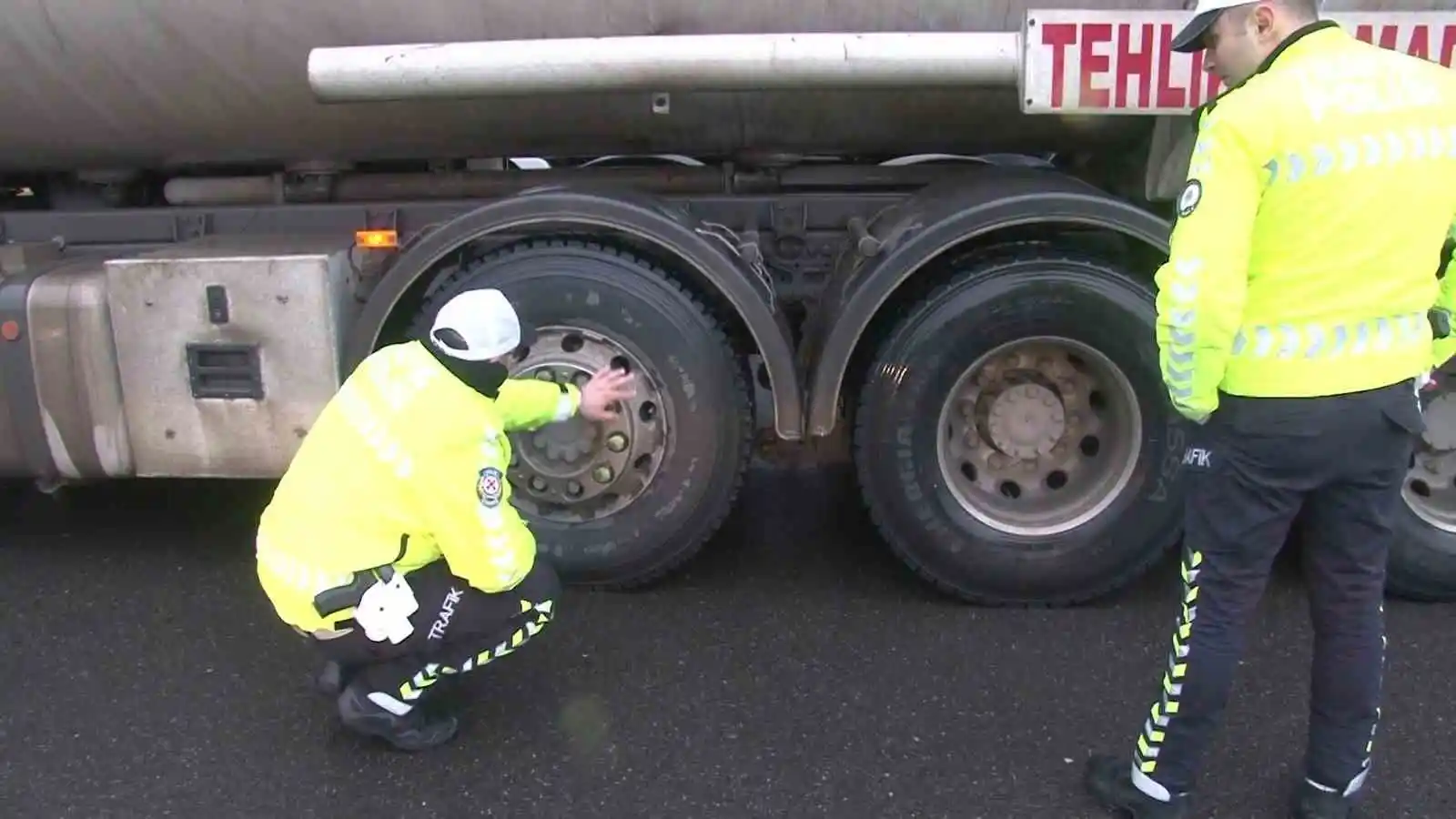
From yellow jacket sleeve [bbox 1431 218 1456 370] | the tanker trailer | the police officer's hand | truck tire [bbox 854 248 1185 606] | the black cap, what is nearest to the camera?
the black cap

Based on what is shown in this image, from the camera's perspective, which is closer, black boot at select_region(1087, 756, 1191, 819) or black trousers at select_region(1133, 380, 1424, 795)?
black trousers at select_region(1133, 380, 1424, 795)

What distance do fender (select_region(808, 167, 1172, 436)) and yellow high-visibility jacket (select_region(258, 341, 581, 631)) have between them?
113 cm

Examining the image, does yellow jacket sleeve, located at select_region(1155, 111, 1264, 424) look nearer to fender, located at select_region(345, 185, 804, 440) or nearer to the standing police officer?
the standing police officer

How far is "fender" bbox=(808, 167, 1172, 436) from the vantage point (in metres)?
3.50

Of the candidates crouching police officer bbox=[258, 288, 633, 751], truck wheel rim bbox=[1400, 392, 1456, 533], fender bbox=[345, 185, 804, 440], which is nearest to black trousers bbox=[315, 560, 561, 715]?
crouching police officer bbox=[258, 288, 633, 751]

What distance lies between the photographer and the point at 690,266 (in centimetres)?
367

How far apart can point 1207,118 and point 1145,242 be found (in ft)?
4.17

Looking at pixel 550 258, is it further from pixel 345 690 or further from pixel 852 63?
pixel 345 690

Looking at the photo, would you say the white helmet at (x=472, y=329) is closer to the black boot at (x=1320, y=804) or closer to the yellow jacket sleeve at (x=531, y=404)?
the yellow jacket sleeve at (x=531, y=404)

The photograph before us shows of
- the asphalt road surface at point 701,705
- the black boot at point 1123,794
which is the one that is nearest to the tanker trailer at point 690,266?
the asphalt road surface at point 701,705

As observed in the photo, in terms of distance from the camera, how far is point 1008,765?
2.98 meters

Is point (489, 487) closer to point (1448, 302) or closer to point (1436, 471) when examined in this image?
point (1448, 302)

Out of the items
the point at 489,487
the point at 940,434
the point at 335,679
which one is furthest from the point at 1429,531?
the point at 335,679

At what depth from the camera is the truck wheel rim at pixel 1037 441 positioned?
374cm
